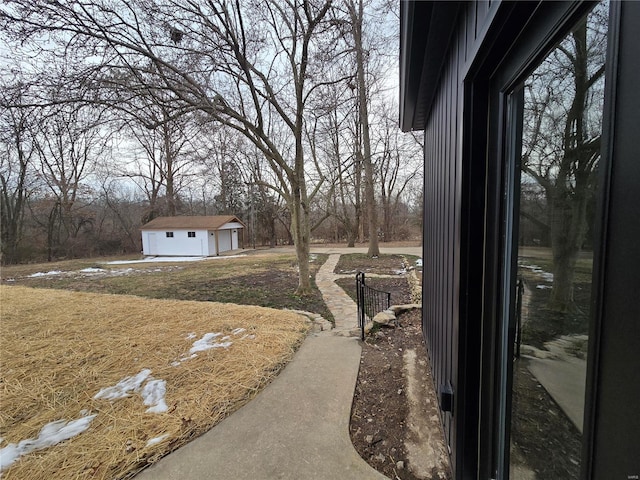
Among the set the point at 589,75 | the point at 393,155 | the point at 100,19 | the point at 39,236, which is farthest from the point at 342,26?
the point at 39,236

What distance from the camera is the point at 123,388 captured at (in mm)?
2537

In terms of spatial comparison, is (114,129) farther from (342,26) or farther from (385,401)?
(385,401)

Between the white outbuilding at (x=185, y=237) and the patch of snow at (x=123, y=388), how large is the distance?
16146 millimetres

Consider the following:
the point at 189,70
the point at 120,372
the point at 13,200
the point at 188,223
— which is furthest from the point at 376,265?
the point at 13,200

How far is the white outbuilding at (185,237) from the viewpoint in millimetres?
18078

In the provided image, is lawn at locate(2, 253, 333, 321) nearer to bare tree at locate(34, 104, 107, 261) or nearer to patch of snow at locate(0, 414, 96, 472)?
patch of snow at locate(0, 414, 96, 472)

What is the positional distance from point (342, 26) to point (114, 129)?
463 centimetres

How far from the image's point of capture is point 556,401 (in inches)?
31.4

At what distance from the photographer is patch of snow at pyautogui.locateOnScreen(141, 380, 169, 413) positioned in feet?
7.39

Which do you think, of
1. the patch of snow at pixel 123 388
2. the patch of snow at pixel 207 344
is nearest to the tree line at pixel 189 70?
the patch of snow at pixel 207 344

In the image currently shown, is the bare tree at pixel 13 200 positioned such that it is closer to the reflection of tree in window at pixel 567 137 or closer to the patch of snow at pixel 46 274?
the patch of snow at pixel 46 274

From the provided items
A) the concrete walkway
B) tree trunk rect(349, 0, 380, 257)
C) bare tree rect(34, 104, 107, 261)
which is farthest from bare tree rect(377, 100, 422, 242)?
bare tree rect(34, 104, 107, 261)

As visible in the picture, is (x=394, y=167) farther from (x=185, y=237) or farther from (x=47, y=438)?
(x=47, y=438)

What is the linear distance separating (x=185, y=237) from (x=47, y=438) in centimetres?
1763
